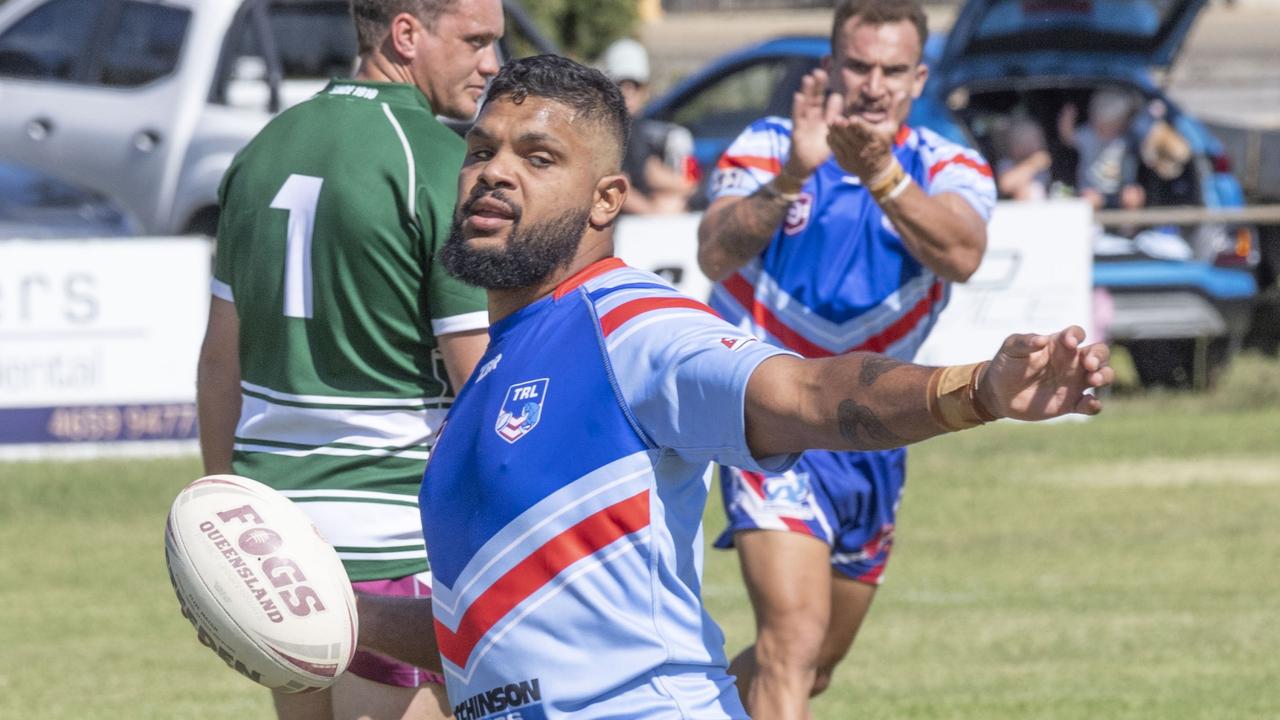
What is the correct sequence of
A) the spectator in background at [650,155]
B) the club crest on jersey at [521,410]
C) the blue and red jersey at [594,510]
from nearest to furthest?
the blue and red jersey at [594,510] < the club crest on jersey at [521,410] < the spectator in background at [650,155]

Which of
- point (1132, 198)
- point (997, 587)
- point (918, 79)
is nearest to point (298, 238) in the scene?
point (918, 79)

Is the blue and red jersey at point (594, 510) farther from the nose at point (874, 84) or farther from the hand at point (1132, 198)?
the hand at point (1132, 198)

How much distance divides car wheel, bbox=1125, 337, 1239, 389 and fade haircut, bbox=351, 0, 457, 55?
35.6 ft

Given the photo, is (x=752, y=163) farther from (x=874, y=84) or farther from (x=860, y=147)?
(x=860, y=147)

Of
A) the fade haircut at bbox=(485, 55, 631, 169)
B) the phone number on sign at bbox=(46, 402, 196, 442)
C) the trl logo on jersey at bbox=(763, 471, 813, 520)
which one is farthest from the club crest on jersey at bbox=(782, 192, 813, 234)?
the phone number on sign at bbox=(46, 402, 196, 442)

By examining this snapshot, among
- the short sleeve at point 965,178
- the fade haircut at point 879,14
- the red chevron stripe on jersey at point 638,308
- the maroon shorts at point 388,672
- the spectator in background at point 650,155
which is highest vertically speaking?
the red chevron stripe on jersey at point 638,308

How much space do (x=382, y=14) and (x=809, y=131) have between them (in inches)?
57.7

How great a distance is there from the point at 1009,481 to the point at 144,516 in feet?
16.5

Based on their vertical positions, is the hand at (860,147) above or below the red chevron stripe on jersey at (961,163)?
above

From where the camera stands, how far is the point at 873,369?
3.18 m

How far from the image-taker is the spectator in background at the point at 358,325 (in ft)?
14.6

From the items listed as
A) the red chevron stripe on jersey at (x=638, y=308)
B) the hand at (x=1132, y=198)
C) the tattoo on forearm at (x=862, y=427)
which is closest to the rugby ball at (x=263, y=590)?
the red chevron stripe on jersey at (x=638, y=308)

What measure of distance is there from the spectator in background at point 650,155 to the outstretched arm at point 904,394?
34.2ft

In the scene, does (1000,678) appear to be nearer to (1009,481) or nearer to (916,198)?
(916,198)
